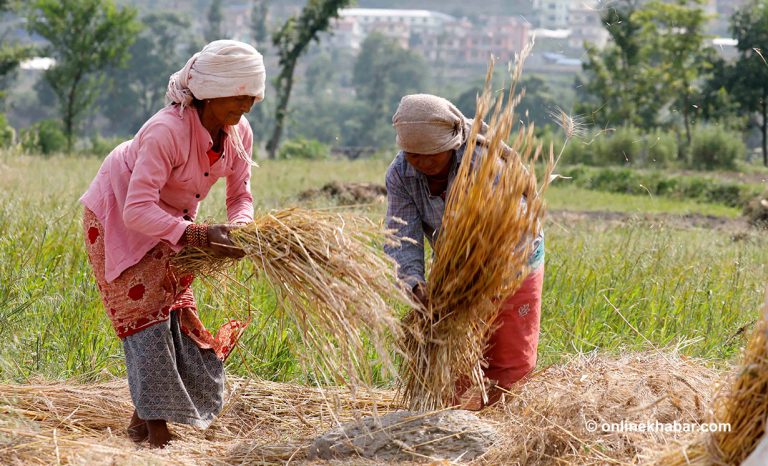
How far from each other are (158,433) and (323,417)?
0.68 meters

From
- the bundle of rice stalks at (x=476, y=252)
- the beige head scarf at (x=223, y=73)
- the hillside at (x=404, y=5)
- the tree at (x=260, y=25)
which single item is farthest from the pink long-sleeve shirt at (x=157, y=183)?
the hillside at (x=404, y=5)

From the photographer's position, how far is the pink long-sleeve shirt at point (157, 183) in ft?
11.0

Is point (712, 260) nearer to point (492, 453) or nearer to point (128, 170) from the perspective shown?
point (492, 453)

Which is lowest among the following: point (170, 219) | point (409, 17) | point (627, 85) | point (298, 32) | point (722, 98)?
point (409, 17)

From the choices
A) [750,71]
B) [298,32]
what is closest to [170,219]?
[750,71]

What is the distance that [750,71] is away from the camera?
2552cm

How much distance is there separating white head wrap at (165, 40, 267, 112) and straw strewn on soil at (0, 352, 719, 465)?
110 centimetres

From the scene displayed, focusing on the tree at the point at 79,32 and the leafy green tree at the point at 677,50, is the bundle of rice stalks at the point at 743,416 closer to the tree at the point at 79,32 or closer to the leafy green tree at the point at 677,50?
the leafy green tree at the point at 677,50

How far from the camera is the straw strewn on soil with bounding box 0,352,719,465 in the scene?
10.1ft

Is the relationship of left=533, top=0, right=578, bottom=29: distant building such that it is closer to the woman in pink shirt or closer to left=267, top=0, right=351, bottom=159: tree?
the woman in pink shirt

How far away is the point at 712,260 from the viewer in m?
6.17

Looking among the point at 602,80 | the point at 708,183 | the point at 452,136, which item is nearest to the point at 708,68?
the point at 602,80

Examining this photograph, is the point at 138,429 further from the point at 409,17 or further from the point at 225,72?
the point at 409,17

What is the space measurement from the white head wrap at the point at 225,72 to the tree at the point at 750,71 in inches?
801
